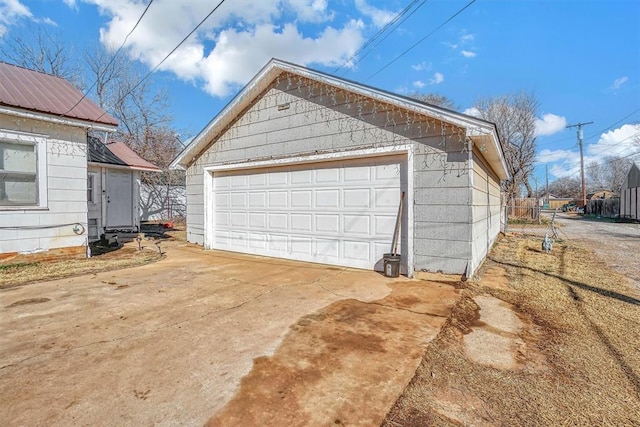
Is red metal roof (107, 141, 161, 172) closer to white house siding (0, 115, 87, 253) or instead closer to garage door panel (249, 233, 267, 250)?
white house siding (0, 115, 87, 253)

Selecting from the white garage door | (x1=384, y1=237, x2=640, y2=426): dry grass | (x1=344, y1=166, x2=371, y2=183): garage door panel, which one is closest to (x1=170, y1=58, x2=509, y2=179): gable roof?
the white garage door

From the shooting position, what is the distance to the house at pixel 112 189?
33.7 feet

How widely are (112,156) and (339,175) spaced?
858 centimetres

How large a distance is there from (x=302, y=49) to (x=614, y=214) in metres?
32.8

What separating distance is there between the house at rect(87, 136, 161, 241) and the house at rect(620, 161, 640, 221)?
30062 millimetres

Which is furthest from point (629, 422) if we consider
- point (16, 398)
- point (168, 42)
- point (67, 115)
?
point (67, 115)

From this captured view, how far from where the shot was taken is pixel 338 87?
6.61 metres

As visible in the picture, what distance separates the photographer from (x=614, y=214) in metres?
28.4

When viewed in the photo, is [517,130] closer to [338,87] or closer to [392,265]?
[338,87]

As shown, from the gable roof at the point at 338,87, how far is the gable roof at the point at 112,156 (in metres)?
2.19

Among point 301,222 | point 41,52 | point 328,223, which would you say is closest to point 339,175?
point 328,223

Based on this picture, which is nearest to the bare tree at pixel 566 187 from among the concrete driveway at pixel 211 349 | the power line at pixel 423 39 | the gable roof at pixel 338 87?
the power line at pixel 423 39

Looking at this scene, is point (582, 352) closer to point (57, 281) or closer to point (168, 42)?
point (57, 281)

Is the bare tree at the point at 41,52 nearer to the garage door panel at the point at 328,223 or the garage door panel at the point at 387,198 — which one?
the garage door panel at the point at 328,223
